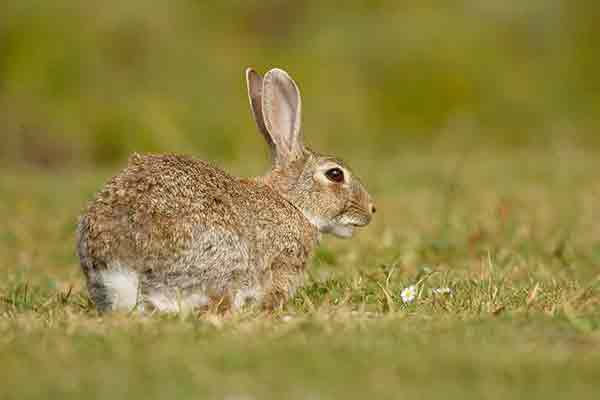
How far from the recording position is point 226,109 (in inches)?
638

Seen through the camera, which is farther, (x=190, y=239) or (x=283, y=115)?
(x=283, y=115)

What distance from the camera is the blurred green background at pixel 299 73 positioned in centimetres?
1530

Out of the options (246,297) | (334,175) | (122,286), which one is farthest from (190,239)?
(334,175)

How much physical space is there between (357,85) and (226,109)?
3.28 meters

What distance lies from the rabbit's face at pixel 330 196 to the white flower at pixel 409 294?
1.19 m

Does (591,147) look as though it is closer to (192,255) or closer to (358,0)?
(358,0)

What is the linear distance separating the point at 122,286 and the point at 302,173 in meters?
1.98

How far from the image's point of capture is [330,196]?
647 centimetres

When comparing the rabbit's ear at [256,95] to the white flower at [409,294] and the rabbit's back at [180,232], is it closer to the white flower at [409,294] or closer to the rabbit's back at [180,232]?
the rabbit's back at [180,232]

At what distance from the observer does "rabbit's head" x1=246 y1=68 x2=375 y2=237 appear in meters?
6.42

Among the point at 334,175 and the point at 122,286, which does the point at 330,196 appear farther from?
the point at 122,286

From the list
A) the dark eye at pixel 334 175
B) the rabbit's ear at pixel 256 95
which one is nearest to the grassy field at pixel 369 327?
the dark eye at pixel 334 175

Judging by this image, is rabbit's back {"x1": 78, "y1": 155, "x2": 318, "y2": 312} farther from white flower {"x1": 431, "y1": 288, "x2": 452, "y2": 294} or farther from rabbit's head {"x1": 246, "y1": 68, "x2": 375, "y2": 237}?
white flower {"x1": 431, "y1": 288, "x2": 452, "y2": 294}

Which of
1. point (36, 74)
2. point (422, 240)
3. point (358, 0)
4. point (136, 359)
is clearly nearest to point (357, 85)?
point (358, 0)
